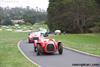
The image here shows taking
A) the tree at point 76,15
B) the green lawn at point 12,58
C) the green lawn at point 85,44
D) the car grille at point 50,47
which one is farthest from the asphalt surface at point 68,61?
the tree at point 76,15

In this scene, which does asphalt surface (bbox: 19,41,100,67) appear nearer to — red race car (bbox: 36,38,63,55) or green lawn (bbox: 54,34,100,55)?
red race car (bbox: 36,38,63,55)

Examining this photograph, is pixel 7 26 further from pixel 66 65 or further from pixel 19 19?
pixel 66 65

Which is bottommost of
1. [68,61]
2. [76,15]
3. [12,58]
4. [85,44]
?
[76,15]

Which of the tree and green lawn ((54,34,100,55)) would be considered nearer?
green lawn ((54,34,100,55))

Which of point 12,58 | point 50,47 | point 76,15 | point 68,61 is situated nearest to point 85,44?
point 50,47

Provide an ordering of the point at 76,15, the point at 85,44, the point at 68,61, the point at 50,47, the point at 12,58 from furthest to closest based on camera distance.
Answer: the point at 76,15 → the point at 85,44 → the point at 50,47 → the point at 12,58 → the point at 68,61

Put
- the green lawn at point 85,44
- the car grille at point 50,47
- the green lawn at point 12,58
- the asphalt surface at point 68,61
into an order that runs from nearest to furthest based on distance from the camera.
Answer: the asphalt surface at point 68,61
the green lawn at point 12,58
the car grille at point 50,47
the green lawn at point 85,44

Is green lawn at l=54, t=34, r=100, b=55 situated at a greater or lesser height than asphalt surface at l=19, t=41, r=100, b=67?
lesser

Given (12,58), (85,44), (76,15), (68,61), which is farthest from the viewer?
(76,15)

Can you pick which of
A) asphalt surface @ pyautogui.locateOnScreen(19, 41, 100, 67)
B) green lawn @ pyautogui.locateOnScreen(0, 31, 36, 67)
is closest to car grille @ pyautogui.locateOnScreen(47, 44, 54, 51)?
green lawn @ pyautogui.locateOnScreen(0, 31, 36, 67)

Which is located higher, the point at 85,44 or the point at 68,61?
the point at 68,61

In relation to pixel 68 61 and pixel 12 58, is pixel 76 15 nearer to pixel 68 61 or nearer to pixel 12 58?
pixel 12 58

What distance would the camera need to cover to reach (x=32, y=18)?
19175 centimetres

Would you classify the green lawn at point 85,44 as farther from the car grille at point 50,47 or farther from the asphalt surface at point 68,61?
the asphalt surface at point 68,61
